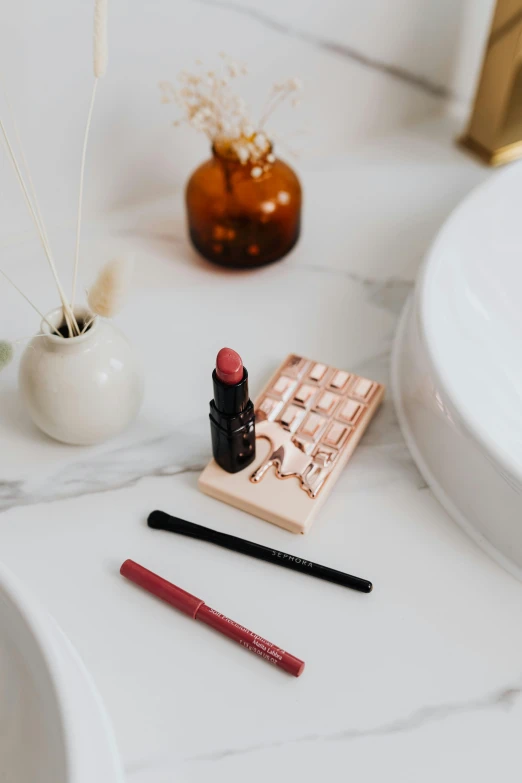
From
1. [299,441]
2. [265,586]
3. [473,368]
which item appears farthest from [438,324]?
[265,586]

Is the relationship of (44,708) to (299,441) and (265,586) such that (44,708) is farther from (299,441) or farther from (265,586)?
(299,441)

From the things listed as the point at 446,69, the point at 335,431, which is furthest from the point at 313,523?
the point at 446,69

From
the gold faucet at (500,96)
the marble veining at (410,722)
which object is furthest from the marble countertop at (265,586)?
the gold faucet at (500,96)

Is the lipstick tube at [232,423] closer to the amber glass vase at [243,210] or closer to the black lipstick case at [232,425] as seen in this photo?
the black lipstick case at [232,425]

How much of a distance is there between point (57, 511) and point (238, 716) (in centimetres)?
23

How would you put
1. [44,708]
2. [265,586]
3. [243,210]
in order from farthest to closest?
[243,210]
[265,586]
[44,708]

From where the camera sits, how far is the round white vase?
0.59 meters

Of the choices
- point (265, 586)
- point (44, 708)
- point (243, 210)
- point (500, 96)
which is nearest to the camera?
point (44, 708)

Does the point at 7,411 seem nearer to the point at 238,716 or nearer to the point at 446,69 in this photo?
the point at 238,716

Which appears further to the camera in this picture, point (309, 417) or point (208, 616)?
point (309, 417)

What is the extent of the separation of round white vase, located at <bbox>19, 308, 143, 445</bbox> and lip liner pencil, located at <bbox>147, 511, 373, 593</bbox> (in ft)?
0.32

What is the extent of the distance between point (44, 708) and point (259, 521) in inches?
8.7

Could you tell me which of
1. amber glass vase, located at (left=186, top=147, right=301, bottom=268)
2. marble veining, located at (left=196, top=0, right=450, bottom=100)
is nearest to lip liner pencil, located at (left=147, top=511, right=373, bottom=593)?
amber glass vase, located at (left=186, top=147, right=301, bottom=268)

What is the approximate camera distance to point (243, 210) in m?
0.76
